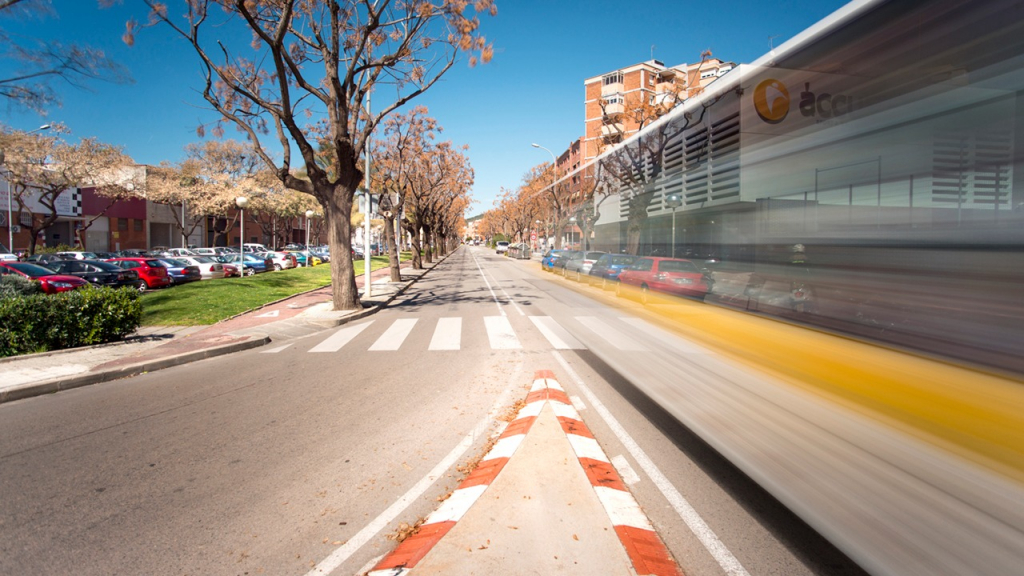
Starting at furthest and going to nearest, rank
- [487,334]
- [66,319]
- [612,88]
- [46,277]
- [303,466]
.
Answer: [612,88]
[46,277]
[487,334]
[66,319]
[303,466]

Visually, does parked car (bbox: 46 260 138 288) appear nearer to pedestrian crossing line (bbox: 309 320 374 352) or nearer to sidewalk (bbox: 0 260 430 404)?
sidewalk (bbox: 0 260 430 404)

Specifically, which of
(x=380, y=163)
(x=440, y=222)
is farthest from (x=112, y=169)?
(x=440, y=222)

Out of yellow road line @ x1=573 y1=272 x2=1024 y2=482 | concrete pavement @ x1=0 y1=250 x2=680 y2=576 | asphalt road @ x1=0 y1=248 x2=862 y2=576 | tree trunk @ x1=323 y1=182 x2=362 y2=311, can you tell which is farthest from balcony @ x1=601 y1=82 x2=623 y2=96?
yellow road line @ x1=573 y1=272 x2=1024 y2=482

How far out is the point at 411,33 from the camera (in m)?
13.6

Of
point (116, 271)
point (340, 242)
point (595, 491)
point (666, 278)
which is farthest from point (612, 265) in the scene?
point (116, 271)

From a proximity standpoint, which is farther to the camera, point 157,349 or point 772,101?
point 157,349

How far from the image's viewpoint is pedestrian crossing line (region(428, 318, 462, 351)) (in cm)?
928

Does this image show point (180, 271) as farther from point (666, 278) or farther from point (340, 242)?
point (666, 278)

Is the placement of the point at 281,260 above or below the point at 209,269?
above

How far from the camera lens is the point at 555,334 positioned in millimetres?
10359

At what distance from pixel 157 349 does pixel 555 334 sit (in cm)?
727

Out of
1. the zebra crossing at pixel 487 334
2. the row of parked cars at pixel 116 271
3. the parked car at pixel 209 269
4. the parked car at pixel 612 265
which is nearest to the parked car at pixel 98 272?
the row of parked cars at pixel 116 271

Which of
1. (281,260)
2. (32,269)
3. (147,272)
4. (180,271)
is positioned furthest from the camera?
(281,260)

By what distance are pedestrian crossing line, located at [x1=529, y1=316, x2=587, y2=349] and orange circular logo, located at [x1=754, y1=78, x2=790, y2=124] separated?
241 inches
